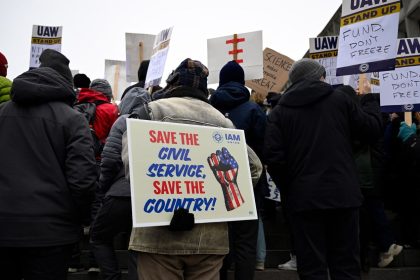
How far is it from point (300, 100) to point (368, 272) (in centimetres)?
229

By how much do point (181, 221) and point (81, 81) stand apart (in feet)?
11.8

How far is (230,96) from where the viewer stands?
4109 millimetres

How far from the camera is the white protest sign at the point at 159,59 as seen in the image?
5250mm

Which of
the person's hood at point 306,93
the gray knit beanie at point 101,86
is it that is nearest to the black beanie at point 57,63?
the person's hood at point 306,93

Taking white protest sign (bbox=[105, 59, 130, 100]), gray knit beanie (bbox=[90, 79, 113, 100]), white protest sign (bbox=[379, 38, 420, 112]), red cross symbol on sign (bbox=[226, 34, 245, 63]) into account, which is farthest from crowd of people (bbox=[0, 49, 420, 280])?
white protest sign (bbox=[105, 59, 130, 100])

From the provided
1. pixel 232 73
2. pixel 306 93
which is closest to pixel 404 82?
pixel 232 73

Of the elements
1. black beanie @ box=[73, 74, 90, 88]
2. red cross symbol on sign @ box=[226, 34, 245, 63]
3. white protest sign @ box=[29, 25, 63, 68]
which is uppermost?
white protest sign @ box=[29, 25, 63, 68]

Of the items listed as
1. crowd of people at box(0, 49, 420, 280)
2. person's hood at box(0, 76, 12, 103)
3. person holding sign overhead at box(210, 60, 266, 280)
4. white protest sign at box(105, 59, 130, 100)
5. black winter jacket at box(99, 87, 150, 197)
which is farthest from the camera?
white protest sign at box(105, 59, 130, 100)

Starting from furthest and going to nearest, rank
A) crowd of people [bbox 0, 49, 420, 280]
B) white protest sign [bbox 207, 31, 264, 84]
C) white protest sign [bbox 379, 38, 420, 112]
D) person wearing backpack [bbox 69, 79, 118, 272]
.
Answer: white protest sign [bbox 207, 31, 264, 84] → white protest sign [bbox 379, 38, 420, 112] → person wearing backpack [bbox 69, 79, 118, 272] → crowd of people [bbox 0, 49, 420, 280]

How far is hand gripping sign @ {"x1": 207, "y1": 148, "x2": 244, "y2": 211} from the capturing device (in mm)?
2551

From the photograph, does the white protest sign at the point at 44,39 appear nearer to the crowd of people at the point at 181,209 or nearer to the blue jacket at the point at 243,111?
the crowd of people at the point at 181,209

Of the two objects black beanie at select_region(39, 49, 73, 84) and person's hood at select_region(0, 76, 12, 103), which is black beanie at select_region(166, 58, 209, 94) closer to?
black beanie at select_region(39, 49, 73, 84)

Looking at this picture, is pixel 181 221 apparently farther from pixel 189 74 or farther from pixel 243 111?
pixel 243 111

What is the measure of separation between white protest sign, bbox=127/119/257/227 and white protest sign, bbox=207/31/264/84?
429 cm
